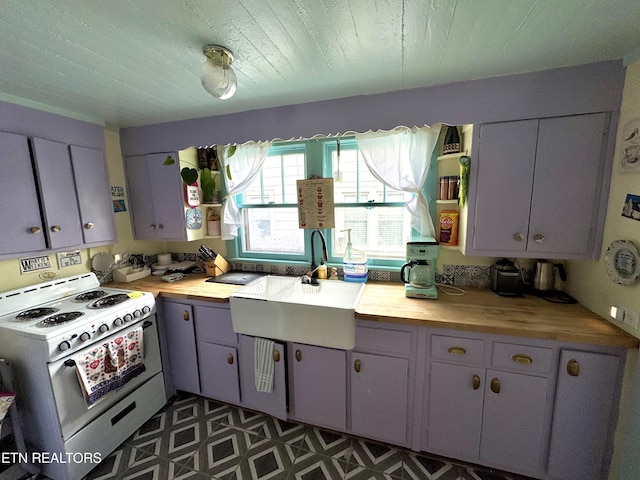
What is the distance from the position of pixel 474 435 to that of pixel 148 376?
213cm

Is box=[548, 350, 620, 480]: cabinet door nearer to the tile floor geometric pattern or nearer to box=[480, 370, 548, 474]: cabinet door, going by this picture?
box=[480, 370, 548, 474]: cabinet door

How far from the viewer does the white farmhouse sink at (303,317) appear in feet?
4.91

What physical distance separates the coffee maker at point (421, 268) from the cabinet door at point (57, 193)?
239 cm

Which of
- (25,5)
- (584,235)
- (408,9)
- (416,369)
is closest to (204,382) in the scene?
(416,369)

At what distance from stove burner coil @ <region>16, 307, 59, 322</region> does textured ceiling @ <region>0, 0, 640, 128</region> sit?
1297 mm

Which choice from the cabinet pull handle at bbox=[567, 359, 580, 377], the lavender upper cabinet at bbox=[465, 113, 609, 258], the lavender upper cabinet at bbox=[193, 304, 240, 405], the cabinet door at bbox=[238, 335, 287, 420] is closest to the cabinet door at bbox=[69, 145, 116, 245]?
the lavender upper cabinet at bbox=[193, 304, 240, 405]

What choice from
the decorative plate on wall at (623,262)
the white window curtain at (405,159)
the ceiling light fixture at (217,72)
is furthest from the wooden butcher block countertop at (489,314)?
the ceiling light fixture at (217,72)

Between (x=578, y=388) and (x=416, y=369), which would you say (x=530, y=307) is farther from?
(x=416, y=369)

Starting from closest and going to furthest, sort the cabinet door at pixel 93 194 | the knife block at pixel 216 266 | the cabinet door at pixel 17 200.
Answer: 1. the cabinet door at pixel 17 200
2. the cabinet door at pixel 93 194
3. the knife block at pixel 216 266

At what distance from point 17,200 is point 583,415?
3.38 m

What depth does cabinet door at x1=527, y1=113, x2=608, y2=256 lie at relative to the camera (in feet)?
4.39

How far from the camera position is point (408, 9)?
3.01 ft

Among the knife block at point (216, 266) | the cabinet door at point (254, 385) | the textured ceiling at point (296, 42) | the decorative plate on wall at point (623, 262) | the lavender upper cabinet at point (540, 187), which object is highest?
the textured ceiling at point (296, 42)

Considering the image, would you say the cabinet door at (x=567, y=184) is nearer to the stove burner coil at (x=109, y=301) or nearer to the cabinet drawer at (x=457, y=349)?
the cabinet drawer at (x=457, y=349)
